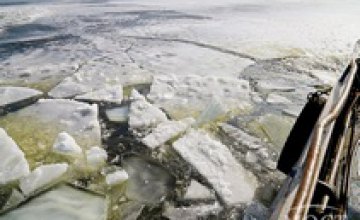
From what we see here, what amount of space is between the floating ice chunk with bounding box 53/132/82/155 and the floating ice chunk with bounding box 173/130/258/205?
84 cm

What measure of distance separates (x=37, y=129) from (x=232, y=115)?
1933mm

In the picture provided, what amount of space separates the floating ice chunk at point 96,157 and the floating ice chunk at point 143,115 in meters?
0.53

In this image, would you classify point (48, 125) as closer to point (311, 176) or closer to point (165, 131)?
point (165, 131)

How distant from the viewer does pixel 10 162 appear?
3.00m

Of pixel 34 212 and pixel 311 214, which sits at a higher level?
pixel 311 214

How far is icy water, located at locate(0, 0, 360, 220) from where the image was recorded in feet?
9.11

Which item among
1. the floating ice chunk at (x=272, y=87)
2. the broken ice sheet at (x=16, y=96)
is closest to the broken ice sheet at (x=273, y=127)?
the floating ice chunk at (x=272, y=87)

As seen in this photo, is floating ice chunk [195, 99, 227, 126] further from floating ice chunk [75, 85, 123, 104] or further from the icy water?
floating ice chunk [75, 85, 123, 104]

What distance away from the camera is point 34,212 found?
97.2 inches

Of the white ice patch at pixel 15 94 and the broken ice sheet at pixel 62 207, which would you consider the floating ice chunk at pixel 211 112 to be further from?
the white ice patch at pixel 15 94

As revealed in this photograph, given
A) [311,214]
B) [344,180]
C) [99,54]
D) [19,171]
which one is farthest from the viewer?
[99,54]

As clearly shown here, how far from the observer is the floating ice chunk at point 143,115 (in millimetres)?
3689

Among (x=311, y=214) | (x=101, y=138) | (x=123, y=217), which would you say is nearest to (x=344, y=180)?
(x=311, y=214)

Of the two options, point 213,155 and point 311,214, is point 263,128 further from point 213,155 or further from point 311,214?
point 311,214
